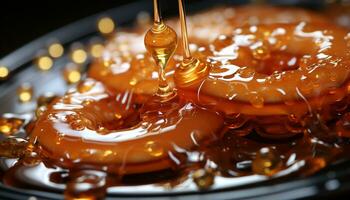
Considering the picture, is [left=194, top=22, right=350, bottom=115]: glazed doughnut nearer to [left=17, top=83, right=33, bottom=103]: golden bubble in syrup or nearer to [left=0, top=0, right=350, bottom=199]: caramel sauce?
[left=0, top=0, right=350, bottom=199]: caramel sauce

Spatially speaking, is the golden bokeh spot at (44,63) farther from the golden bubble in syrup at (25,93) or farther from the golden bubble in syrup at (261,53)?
the golden bubble in syrup at (261,53)

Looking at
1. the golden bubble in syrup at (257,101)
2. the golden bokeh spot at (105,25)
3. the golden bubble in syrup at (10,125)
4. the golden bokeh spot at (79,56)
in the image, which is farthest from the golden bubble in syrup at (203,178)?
the golden bokeh spot at (105,25)

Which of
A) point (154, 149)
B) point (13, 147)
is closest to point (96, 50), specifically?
point (13, 147)

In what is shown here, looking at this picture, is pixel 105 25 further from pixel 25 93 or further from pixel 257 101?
pixel 257 101

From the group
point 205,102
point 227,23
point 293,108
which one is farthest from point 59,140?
point 227,23

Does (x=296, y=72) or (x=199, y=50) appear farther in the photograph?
Answer: (x=199, y=50)

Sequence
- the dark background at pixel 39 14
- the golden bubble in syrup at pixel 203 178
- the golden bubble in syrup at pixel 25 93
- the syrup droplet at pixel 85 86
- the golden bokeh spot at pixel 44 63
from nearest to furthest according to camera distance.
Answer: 1. the golden bubble in syrup at pixel 203 178
2. the syrup droplet at pixel 85 86
3. the golden bubble in syrup at pixel 25 93
4. the golden bokeh spot at pixel 44 63
5. the dark background at pixel 39 14

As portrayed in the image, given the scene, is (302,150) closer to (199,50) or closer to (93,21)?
(199,50)
